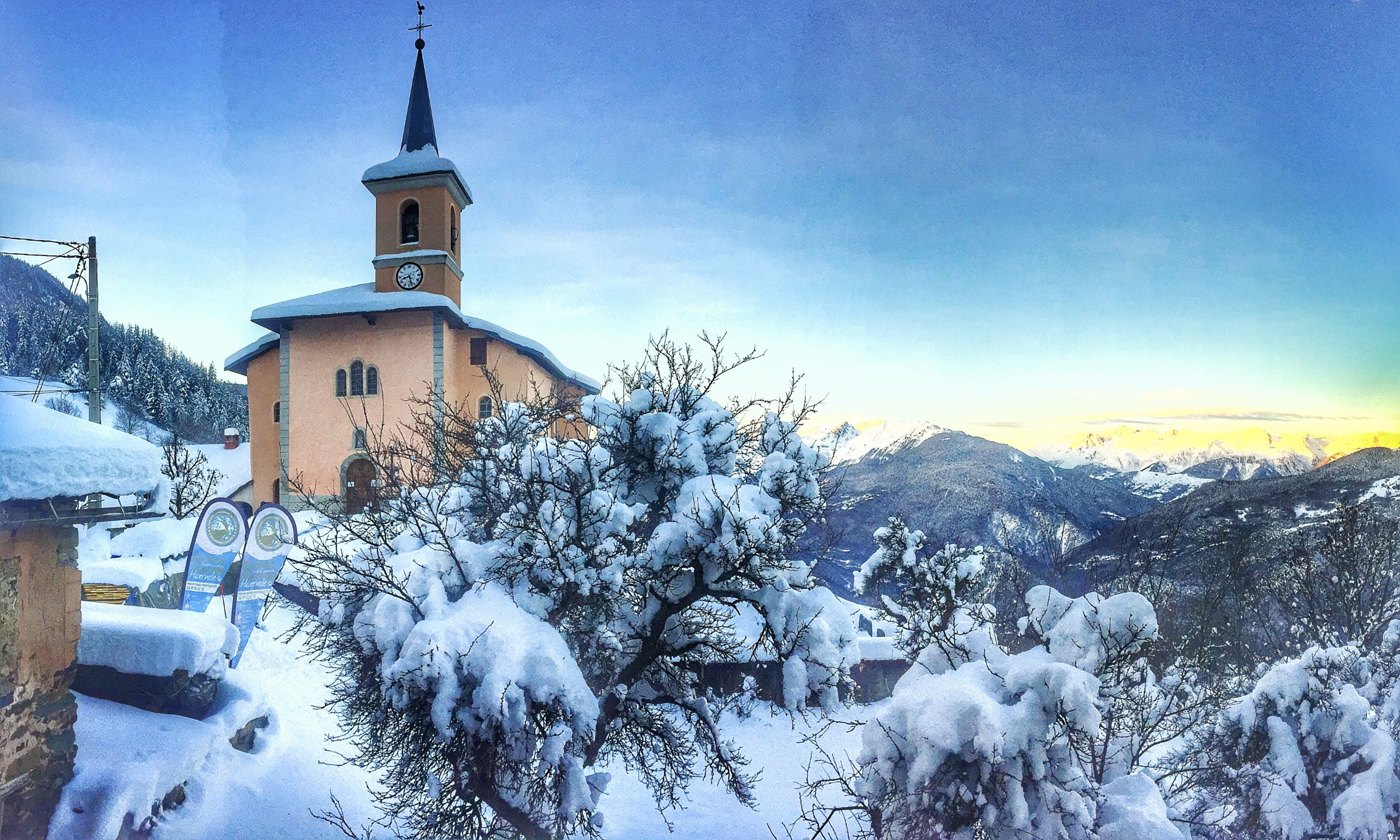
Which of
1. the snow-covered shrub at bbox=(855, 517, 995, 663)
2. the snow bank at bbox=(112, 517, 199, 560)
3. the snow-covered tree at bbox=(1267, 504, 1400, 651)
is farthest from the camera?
the snow bank at bbox=(112, 517, 199, 560)

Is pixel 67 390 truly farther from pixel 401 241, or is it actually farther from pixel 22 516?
pixel 401 241

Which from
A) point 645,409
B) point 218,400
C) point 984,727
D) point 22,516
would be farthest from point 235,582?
point 984,727

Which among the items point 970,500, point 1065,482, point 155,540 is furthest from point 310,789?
point 1065,482

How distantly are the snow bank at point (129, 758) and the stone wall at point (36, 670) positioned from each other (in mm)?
118

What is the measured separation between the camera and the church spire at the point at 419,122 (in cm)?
555

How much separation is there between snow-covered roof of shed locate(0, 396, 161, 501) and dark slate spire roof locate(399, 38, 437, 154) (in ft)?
12.0

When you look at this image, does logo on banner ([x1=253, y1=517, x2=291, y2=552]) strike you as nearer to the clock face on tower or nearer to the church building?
the church building

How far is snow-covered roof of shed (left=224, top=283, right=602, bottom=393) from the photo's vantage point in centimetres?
558

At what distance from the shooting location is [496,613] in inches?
120

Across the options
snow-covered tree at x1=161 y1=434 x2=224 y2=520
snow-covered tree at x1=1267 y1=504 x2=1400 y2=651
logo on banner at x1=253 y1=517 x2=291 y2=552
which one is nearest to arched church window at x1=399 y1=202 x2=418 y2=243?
snow-covered tree at x1=161 y1=434 x2=224 y2=520

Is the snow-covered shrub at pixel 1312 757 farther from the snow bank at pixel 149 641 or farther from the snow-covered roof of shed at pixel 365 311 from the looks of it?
the snow bank at pixel 149 641

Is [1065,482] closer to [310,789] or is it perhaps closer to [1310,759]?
[1310,759]

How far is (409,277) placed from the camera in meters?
5.98

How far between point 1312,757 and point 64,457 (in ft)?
25.3
